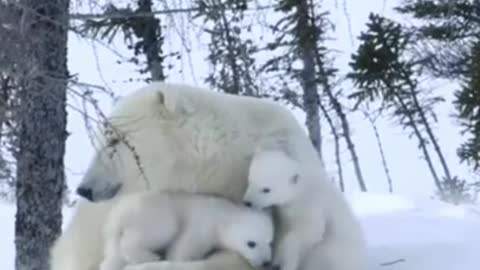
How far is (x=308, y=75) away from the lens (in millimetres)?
9141

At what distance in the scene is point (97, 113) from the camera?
266 cm

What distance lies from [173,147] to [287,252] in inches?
14.9

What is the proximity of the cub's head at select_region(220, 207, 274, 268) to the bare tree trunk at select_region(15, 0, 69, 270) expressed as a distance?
1.62 m

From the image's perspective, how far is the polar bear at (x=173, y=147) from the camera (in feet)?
8.58

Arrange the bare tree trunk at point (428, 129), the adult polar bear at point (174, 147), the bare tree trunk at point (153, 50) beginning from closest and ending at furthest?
the adult polar bear at point (174, 147)
the bare tree trunk at point (153, 50)
the bare tree trunk at point (428, 129)

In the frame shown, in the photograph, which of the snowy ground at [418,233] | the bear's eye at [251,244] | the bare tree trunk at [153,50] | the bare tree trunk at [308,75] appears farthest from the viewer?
the bare tree trunk at [308,75]

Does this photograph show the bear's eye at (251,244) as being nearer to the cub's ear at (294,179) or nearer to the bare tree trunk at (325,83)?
the cub's ear at (294,179)

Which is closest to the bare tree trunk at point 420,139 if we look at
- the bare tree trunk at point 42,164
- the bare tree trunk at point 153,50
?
the bare tree trunk at point 153,50

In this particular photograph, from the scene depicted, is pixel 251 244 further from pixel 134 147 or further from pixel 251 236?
pixel 134 147

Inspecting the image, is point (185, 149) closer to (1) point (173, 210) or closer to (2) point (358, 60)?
(1) point (173, 210)

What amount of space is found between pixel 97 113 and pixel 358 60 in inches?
251

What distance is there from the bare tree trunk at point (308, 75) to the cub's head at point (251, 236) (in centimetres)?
600

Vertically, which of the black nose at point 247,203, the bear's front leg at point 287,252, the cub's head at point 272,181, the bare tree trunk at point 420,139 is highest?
the bare tree trunk at point 420,139

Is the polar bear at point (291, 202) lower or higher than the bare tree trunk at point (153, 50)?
lower
